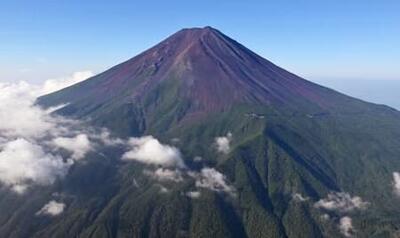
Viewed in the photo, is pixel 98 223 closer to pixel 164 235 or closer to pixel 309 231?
pixel 164 235

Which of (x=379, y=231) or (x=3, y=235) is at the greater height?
(x=379, y=231)

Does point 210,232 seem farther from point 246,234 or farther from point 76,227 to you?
point 76,227

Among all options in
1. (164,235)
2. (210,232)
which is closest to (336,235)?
(210,232)

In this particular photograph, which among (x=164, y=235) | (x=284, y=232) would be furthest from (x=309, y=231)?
(x=164, y=235)

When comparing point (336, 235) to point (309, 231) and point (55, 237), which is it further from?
point (55, 237)

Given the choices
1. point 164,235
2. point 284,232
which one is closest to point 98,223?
point 164,235

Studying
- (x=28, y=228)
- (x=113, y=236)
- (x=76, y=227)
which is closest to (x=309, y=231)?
(x=113, y=236)

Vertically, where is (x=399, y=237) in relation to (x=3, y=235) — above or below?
above
